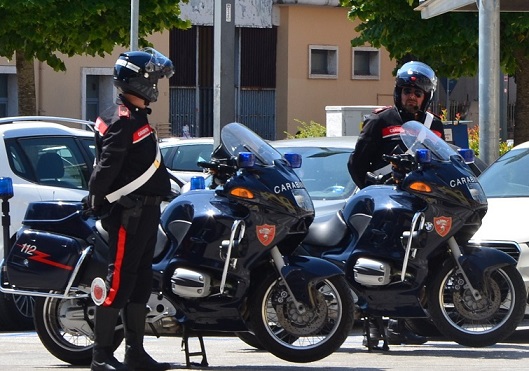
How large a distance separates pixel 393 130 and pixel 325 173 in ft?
7.89

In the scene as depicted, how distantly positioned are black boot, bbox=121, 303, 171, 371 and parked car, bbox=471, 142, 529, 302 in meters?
3.00

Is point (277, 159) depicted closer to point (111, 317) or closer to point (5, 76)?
point (111, 317)

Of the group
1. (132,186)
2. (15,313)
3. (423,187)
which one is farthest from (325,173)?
(132,186)

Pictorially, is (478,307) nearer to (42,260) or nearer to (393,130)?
(393,130)

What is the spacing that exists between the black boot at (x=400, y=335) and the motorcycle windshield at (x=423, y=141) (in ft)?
4.37

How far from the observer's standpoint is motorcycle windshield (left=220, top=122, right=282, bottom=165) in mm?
8750

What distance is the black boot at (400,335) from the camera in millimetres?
10078

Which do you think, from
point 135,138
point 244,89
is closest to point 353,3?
point 135,138

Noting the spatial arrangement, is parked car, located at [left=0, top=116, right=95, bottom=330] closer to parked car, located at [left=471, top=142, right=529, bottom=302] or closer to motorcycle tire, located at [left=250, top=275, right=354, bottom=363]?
parked car, located at [left=471, top=142, right=529, bottom=302]

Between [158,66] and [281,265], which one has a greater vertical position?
[158,66]

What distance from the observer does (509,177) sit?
40.0ft

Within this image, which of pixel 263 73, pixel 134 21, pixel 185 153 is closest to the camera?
pixel 185 153

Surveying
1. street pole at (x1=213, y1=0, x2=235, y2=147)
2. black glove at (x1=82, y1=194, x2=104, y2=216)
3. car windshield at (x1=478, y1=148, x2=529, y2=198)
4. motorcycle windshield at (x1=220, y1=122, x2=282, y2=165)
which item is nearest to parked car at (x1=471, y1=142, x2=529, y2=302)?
car windshield at (x1=478, y1=148, x2=529, y2=198)

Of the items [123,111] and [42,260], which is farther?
[42,260]
